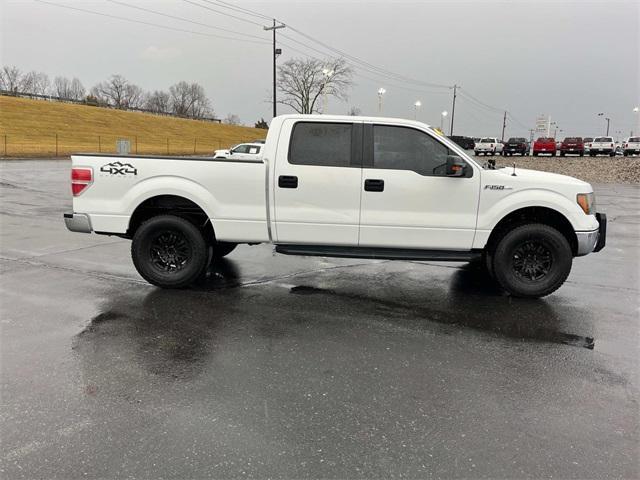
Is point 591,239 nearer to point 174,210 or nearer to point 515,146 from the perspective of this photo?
point 174,210

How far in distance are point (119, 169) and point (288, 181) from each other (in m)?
1.95

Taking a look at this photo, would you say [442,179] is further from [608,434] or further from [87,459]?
[87,459]

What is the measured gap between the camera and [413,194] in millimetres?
5688

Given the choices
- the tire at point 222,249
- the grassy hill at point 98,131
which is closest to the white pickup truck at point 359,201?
the tire at point 222,249

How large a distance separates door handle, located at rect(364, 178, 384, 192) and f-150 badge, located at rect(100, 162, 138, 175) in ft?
8.65

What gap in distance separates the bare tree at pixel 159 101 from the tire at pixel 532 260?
447 ft

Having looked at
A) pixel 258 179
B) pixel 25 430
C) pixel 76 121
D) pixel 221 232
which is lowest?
pixel 25 430

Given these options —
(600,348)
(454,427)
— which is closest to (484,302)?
(600,348)

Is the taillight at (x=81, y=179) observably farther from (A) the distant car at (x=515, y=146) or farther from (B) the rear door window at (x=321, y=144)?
(A) the distant car at (x=515, y=146)

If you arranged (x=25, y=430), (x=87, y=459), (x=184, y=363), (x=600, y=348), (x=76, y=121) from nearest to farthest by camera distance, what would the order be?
1. (x=87, y=459)
2. (x=25, y=430)
3. (x=184, y=363)
4. (x=600, y=348)
5. (x=76, y=121)

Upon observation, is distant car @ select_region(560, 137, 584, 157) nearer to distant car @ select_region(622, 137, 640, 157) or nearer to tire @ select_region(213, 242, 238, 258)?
distant car @ select_region(622, 137, 640, 157)

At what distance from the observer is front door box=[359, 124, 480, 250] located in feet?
18.6

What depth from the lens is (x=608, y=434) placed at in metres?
3.11

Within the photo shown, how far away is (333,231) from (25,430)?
11.7 ft
